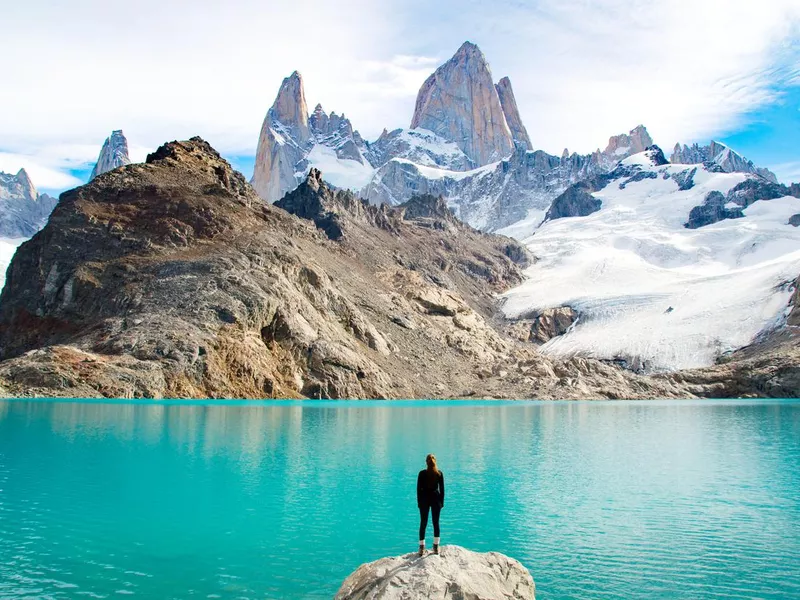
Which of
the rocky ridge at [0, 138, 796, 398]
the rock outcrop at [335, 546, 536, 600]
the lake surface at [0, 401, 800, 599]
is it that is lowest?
the lake surface at [0, 401, 800, 599]

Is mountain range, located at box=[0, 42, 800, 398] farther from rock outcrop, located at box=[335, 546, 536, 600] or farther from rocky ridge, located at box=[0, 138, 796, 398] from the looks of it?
rock outcrop, located at box=[335, 546, 536, 600]

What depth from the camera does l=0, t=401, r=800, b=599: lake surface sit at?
17.4 m

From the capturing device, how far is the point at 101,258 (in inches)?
4082

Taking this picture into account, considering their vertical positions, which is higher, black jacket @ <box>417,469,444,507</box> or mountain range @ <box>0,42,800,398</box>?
mountain range @ <box>0,42,800,398</box>

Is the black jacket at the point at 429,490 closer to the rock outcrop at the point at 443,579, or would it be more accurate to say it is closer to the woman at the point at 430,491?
the woman at the point at 430,491

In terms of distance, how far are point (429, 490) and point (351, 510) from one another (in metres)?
9.63

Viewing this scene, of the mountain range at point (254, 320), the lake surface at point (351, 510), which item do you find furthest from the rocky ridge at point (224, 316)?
the lake surface at point (351, 510)

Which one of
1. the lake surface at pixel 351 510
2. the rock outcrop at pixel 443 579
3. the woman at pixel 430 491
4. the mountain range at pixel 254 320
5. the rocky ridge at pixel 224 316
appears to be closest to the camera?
the rock outcrop at pixel 443 579

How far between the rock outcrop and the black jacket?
49.3 inches

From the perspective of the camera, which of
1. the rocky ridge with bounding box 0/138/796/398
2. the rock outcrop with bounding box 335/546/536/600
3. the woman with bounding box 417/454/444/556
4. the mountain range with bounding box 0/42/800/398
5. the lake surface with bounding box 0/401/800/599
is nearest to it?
the rock outcrop with bounding box 335/546/536/600

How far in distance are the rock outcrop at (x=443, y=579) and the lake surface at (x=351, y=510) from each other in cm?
289

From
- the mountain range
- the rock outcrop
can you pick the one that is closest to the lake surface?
the rock outcrop

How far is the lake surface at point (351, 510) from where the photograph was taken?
57.0 ft

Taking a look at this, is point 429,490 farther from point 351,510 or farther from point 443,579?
point 351,510
